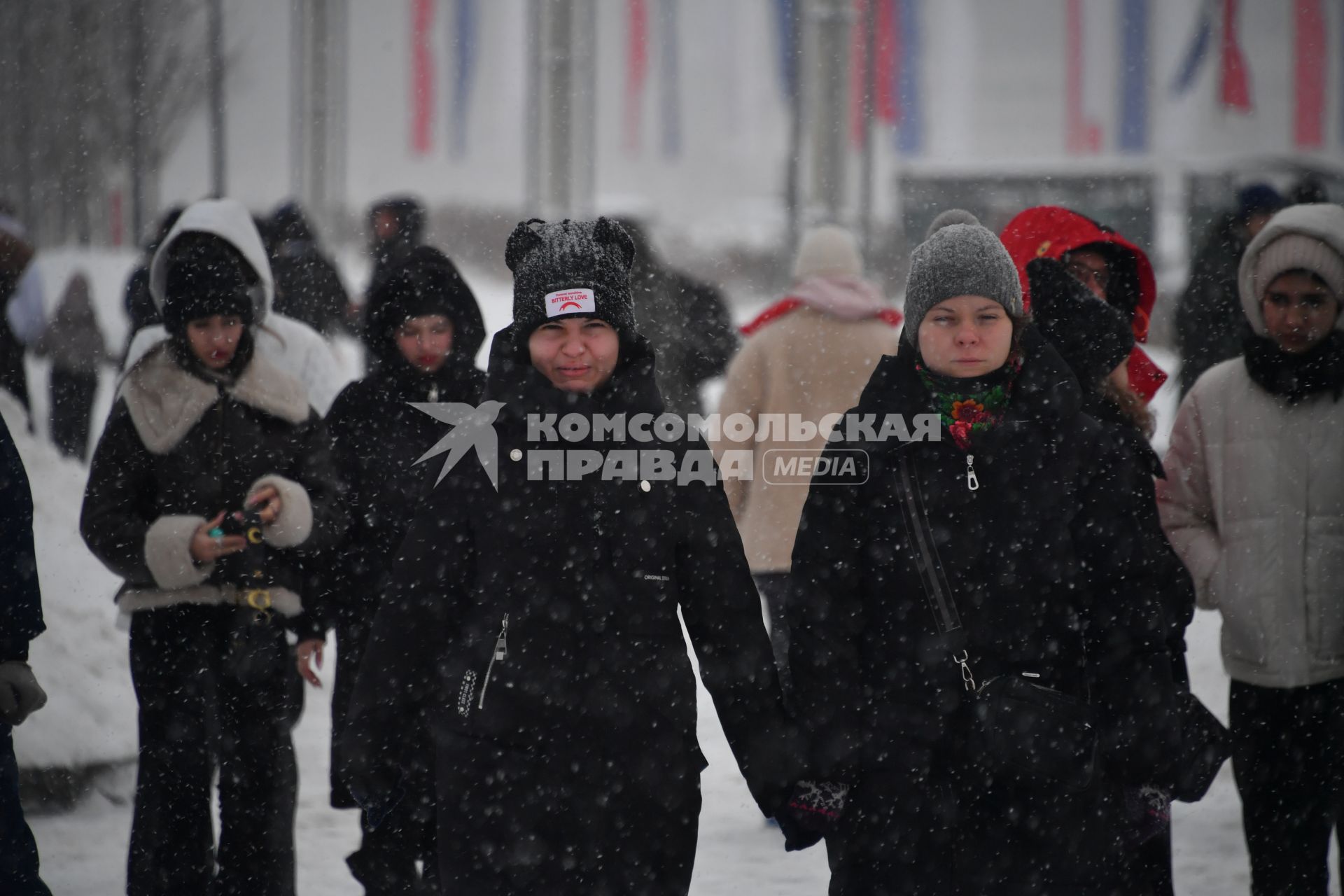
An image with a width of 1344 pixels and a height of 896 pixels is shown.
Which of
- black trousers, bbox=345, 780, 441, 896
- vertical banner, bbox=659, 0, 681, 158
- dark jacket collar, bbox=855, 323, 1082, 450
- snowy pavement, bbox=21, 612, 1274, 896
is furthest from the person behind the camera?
vertical banner, bbox=659, 0, 681, 158

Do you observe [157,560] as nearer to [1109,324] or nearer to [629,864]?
[629,864]

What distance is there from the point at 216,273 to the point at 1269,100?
1146 inches

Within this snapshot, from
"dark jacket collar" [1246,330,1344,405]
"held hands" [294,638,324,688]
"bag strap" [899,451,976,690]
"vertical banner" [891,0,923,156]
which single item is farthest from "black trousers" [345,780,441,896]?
"vertical banner" [891,0,923,156]

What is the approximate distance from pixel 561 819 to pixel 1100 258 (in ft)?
6.71

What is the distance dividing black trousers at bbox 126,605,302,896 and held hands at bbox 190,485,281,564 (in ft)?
0.70

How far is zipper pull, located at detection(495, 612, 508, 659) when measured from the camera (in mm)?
2670

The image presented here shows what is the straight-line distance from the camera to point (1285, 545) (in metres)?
3.61

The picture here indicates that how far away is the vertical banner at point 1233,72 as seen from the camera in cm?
545

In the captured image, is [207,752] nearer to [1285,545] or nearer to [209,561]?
[209,561]

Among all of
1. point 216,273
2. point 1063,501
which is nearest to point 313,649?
point 216,273

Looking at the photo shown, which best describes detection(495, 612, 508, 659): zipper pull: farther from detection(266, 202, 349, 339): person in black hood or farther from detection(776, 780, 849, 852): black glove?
detection(266, 202, 349, 339): person in black hood

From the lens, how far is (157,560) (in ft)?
11.5

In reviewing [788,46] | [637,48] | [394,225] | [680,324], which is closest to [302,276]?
[394,225]

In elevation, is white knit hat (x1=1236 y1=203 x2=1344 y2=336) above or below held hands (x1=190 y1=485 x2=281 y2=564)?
above
